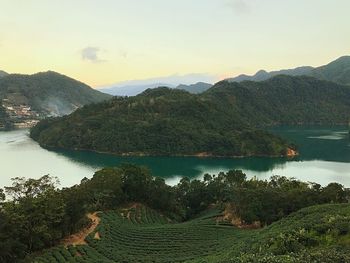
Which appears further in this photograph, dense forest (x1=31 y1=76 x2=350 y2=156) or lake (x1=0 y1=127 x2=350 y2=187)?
dense forest (x1=31 y1=76 x2=350 y2=156)

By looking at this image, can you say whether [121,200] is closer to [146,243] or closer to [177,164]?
[146,243]

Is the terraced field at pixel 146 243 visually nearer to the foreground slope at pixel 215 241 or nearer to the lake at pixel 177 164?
the foreground slope at pixel 215 241

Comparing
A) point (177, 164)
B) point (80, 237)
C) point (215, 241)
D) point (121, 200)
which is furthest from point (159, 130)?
point (215, 241)

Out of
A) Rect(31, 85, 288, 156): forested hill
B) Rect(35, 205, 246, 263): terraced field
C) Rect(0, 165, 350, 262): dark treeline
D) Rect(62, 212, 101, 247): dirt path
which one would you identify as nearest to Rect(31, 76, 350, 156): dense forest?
Rect(31, 85, 288, 156): forested hill

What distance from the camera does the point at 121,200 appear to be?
5500 cm

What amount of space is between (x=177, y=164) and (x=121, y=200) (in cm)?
5482

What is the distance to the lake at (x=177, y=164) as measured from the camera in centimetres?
8919

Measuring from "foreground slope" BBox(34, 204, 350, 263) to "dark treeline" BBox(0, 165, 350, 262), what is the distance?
2313 mm

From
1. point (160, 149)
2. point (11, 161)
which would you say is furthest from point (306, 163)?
point (11, 161)

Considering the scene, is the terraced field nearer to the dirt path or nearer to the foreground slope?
the foreground slope

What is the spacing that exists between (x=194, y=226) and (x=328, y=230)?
21780mm

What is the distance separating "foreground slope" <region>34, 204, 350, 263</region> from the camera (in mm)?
20109

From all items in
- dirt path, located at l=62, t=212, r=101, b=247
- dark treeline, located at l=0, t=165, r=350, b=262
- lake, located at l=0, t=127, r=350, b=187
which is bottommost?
lake, located at l=0, t=127, r=350, b=187

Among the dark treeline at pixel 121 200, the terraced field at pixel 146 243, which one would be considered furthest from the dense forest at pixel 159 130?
the terraced field at pixel 146 243
